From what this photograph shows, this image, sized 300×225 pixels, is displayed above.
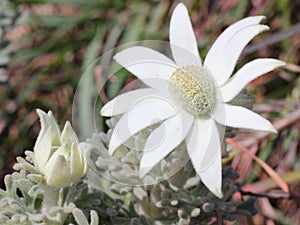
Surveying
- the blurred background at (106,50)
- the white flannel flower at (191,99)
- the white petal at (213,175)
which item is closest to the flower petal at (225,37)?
the white flannel flower at (191,99)

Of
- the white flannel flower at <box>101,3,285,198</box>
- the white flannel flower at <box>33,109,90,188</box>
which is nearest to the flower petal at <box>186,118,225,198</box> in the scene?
the white flannel flower at <box>101,3,285,198</box>

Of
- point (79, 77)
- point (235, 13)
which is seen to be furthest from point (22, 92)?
point (235, 13)

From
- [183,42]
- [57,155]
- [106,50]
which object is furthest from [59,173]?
[106,50]

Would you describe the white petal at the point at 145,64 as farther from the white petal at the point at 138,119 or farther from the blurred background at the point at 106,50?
the blurred background at the point at 106,50

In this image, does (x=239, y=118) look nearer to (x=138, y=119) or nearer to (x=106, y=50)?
(x=138, y=119)

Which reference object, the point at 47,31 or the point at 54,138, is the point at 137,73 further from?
the point at 47,31
